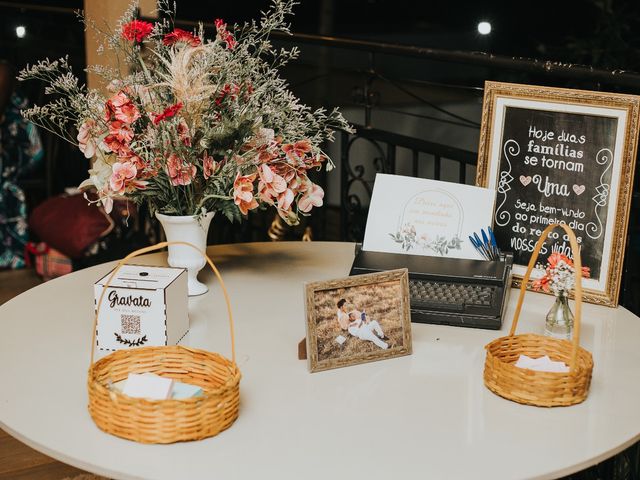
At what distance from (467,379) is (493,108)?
69 centimetres

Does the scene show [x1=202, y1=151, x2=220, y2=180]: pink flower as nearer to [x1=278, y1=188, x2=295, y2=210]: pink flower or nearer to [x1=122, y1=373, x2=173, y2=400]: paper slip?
[x1=278, y1=188, x2=295, y2=210]: pink flower

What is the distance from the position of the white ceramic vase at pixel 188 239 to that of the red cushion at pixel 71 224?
5.94ft

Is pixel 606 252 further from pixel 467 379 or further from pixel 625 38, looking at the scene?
pixel 625 38

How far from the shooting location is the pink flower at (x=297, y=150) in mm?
1807

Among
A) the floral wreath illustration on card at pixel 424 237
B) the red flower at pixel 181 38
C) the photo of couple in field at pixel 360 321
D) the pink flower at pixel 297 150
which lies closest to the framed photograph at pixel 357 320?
the photo of couple in field at pixel 360 321

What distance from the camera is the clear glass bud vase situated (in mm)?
1659

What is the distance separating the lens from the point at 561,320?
1659 mm

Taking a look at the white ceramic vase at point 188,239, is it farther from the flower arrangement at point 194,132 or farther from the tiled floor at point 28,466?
the tiled floor at point 28,466

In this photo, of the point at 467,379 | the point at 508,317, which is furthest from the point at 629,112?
the point at 467,379

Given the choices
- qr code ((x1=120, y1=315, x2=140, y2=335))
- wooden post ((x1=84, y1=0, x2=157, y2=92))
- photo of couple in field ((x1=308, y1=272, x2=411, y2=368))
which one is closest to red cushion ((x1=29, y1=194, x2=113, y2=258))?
wooden post ((x1=84, y1=0, x2=157, y2=92))

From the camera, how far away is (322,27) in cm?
1003

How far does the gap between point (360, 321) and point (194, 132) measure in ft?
1.66

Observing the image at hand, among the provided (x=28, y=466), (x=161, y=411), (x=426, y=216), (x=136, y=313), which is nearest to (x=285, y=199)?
(x=426, y=216)

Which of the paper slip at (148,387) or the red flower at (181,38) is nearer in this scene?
the paper slip at (148,387)
